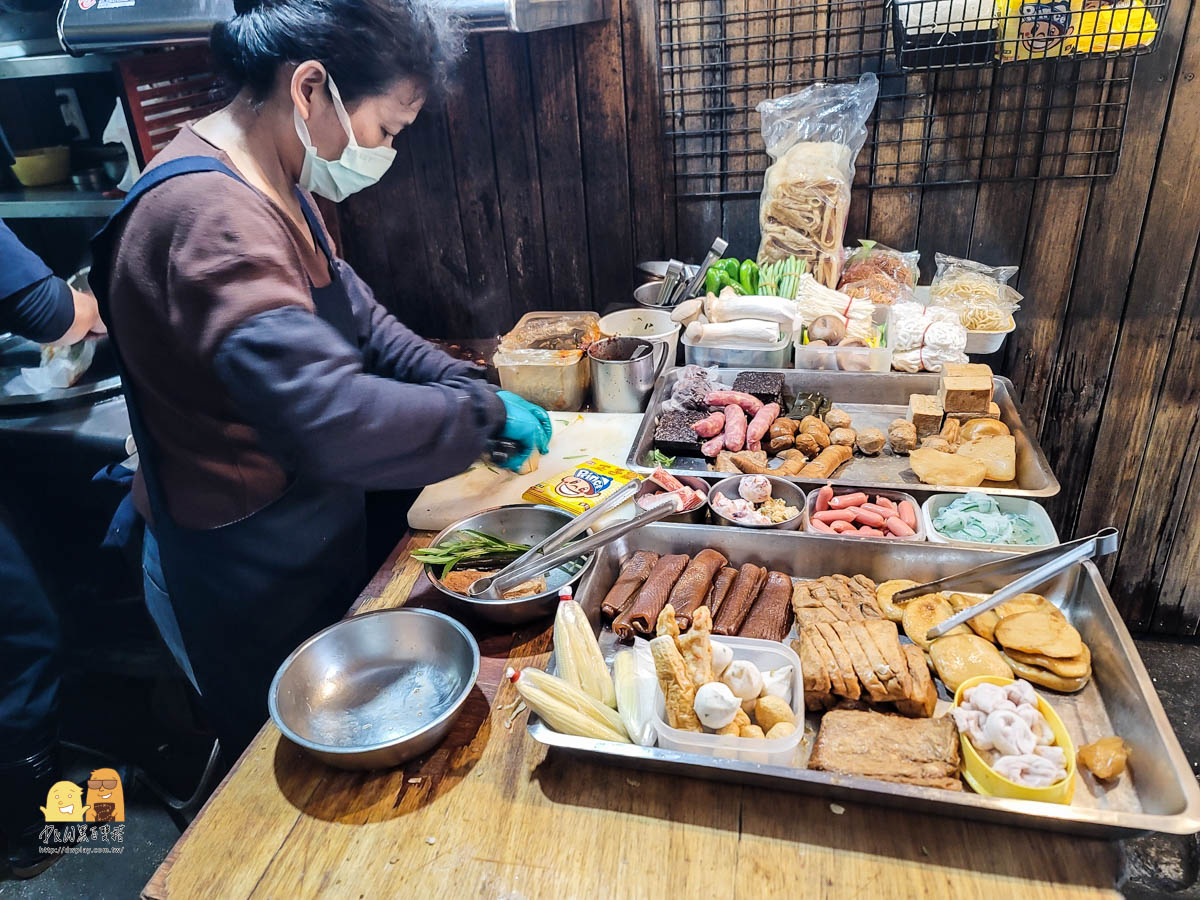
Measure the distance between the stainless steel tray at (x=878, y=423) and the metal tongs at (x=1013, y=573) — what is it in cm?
42

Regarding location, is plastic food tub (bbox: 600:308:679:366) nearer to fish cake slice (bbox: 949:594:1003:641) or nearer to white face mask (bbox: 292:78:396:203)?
white face mask (bbox: 292:78:396:203)

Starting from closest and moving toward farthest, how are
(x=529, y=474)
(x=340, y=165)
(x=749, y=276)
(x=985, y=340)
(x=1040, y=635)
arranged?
(x=1040, y=635), (x=340, y=165), (x=529, y=474), (x=985, y=340), (x=749, y=276)

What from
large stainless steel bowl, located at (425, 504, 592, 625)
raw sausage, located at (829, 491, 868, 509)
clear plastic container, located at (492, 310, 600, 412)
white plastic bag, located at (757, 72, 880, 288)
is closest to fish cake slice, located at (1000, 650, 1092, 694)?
raw sausage, located at (829, 491, 868, 509)

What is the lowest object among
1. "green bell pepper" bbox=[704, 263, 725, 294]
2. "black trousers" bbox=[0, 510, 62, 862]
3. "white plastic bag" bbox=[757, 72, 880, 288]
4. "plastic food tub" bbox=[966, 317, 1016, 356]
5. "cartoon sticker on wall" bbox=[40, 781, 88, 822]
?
"cartoon sticker on wall" bbox=[40, 781, 88, 822]

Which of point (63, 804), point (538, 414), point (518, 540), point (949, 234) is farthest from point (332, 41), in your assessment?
point (63, 804)

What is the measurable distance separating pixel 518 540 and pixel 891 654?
3.14 ft

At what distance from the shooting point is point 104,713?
327cm

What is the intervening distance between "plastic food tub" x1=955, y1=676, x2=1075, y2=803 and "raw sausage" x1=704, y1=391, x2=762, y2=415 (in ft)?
4.41

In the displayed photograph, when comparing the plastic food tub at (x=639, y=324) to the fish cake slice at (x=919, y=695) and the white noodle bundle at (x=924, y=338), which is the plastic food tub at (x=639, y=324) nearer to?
the white noodle bundle at (x=924, y=338)

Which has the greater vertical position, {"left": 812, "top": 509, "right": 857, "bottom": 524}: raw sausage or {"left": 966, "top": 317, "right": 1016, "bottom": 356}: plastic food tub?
{"left": 966, "top": 317, "right": 1016, "bottom": 356}: plastic food tub

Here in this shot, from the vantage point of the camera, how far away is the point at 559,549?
6.01 ft

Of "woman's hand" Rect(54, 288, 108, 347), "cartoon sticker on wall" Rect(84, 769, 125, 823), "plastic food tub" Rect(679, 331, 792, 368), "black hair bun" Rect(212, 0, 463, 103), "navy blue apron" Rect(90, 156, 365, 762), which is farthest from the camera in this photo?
"cartoon sticker on wall" Rect(84, 769, 125, 823)

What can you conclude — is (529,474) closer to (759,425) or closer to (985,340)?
(759,425)

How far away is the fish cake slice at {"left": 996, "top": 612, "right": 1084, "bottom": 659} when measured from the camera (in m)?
1.51
